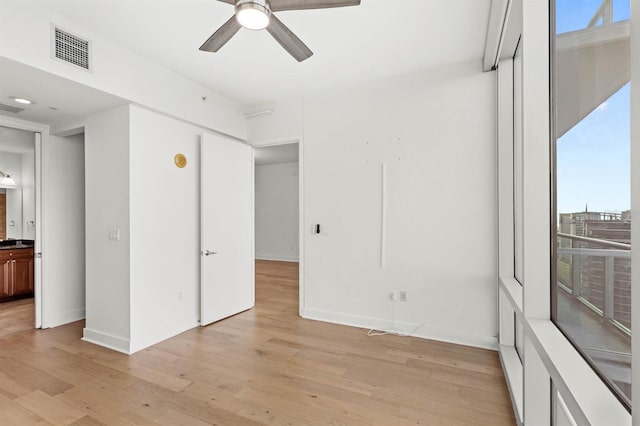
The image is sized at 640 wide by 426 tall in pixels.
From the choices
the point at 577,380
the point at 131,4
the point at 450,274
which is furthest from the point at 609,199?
the point at 131,4

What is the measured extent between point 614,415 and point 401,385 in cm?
170

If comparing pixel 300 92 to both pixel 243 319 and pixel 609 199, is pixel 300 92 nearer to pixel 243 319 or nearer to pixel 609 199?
pixel 243 319

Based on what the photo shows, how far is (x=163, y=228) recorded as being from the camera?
11.2 ft

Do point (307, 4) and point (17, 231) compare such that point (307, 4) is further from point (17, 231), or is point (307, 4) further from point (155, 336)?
point (17, 231)

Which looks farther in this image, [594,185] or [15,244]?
[15,244]

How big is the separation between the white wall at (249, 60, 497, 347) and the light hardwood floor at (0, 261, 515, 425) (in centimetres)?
40

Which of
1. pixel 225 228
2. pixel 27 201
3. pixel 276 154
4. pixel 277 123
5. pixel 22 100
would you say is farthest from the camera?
pixel 276 154

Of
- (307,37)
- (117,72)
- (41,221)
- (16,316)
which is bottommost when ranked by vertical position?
(16,316)

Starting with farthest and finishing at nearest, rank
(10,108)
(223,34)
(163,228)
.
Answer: (163,228) → (10,108) → (223,34)

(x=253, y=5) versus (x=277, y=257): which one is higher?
(x=253, y=5)

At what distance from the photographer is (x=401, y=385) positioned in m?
2.46

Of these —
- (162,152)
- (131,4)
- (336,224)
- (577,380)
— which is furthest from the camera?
(336,224)

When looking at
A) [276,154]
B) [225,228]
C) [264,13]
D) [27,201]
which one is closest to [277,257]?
[276,154]

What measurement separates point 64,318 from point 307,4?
4.56 metres
